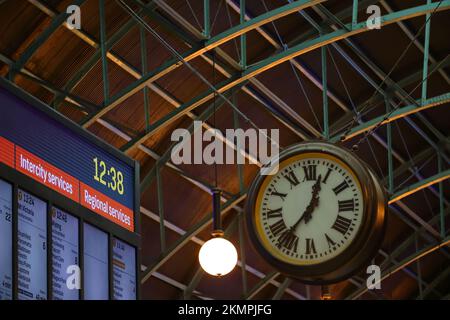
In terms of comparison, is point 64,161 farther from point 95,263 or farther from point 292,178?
point 292,178

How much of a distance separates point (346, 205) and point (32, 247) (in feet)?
9.09

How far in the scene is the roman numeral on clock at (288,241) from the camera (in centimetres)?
913

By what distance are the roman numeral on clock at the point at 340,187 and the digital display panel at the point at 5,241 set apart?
2.79m

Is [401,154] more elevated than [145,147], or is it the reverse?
[401,154]

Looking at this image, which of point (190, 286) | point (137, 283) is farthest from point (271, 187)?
point (190, 286)

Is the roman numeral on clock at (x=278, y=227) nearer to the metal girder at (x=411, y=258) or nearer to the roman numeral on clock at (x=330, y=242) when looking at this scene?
the roman numeral on clock at (x=330, y=242)

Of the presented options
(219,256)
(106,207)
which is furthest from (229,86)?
(106,207)

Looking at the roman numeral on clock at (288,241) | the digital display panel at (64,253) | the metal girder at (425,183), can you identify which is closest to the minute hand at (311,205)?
the roman numeral on clock at (288,241)

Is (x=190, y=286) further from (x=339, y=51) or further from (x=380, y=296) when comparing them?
(x=380, y=296)

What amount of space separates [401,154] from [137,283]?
22.0 meters

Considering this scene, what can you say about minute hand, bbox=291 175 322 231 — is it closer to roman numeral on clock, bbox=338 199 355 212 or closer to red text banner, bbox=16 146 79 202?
roman numeral on clock, bbox=338 199 355 212

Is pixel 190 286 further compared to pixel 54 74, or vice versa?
pixel 190 286

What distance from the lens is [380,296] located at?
39.1 metres

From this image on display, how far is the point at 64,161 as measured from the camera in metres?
10.5
